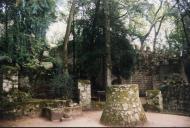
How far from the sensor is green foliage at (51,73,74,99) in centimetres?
1567

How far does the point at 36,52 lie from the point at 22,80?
6.80 feet

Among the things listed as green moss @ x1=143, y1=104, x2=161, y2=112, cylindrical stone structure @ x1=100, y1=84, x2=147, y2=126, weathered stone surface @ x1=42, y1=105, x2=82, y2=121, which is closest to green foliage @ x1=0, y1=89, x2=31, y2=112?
weathered stone surface @ x1=42, y1=105, x2=82, y2=121

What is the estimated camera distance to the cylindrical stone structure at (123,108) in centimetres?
1036

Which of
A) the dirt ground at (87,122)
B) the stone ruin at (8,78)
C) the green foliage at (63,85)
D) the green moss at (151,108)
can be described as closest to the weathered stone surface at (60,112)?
the dirt ground at (87,122)

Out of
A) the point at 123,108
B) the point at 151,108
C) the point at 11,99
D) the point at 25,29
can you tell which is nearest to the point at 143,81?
the point at 151,108

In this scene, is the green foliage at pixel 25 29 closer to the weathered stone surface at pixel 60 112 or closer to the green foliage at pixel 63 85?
the green foliage at pixel 63 85

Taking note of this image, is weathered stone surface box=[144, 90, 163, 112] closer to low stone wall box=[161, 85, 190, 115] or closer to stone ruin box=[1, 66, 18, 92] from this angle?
low stone wall box=[161, 85, 190, 115]

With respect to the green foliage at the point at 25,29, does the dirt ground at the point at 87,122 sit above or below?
below

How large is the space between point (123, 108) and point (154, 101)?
12.8ft

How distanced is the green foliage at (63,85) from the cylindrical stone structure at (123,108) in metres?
5.22

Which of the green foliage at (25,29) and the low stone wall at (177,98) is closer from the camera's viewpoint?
the low stone wall at (177,98)

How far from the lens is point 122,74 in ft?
62.4

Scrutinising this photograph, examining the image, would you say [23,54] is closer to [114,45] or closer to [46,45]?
[46,45]

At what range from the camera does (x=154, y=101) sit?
45.3 ft
